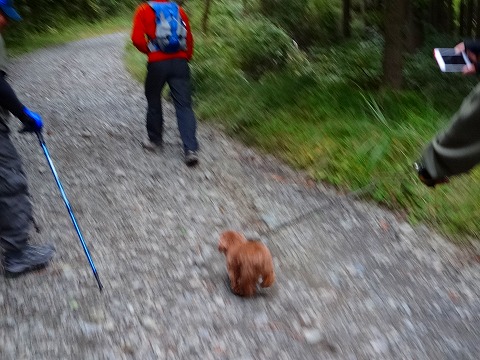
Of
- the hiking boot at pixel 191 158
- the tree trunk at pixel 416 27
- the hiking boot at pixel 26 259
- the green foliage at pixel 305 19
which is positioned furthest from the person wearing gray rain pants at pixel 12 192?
the green foliage at pixel 305 19

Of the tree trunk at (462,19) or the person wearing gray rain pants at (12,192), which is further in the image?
the tree trunk at (462,19)

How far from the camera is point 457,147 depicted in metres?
2.44

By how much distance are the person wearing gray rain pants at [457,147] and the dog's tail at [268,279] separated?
5.14 feet

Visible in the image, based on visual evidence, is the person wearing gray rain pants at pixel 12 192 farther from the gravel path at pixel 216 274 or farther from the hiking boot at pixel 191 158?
the hiking boot at pixel 191 158

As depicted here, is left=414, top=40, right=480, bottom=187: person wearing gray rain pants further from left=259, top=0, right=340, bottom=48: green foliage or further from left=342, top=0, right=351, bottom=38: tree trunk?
left=342, top=0, right=351, bottom=38: tree trunk

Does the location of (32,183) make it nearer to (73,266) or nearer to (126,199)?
(126,199)

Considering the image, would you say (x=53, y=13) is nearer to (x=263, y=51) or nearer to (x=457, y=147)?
(x=263, y=51)

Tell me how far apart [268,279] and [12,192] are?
2172 mm

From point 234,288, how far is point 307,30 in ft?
39.6

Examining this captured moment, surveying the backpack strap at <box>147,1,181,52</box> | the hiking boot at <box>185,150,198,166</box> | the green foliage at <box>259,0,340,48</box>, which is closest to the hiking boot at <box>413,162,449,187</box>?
the hiking boot at <box>185,150,198,166</box>

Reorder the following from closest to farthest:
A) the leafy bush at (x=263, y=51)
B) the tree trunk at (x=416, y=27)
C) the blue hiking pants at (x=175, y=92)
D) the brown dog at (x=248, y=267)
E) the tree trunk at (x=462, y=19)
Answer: the brown dog at (x=248, y=267) < the blue hiking pants at (x=175, y=92) < the leafy bush at (x=263, y=51) < the tree trunk at (x=416, y=27) < the tree trunk at (x=462, y=19)

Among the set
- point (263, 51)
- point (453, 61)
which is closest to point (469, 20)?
point (263, 51)

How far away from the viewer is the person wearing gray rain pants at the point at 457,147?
2.22 metres

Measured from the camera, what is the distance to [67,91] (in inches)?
412
